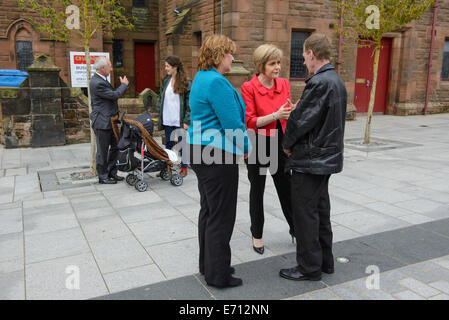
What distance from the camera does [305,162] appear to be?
131 inches

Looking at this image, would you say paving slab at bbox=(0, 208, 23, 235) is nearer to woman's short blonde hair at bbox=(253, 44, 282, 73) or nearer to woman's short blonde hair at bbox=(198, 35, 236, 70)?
woman's short blonde hair at bbox=(198, 35, 236, 70)

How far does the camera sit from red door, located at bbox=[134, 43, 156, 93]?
72.1 ft

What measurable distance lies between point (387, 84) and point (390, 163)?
10329mm

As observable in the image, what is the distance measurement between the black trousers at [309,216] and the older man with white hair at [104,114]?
4.13 m

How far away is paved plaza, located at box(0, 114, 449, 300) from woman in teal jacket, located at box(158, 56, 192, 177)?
992mm

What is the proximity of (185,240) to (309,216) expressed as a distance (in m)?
1.62

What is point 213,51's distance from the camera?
316cm

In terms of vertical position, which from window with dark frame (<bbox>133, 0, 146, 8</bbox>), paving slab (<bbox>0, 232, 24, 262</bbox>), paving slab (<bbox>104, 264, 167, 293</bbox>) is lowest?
paving slab (<bbox>0, 232, 24, 262</bbox>)

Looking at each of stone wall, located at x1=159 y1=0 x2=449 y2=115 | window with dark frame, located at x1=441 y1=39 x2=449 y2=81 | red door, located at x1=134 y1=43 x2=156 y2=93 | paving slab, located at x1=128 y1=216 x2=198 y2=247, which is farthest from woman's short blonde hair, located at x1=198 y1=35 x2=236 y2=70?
red door, located at x1=134 y1=43 x2=156 y2=93

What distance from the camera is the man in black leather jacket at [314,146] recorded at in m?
3.20

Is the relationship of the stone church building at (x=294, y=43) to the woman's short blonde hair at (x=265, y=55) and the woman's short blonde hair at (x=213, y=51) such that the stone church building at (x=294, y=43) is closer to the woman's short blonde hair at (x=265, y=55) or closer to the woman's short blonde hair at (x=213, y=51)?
the woman's short blonde hair at (x=265, y=55)

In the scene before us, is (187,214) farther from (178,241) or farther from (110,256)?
(110,256)

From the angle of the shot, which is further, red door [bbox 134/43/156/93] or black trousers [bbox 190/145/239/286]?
red door [bbox 134/43/156/93]

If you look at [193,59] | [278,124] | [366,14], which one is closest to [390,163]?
[366,14]
